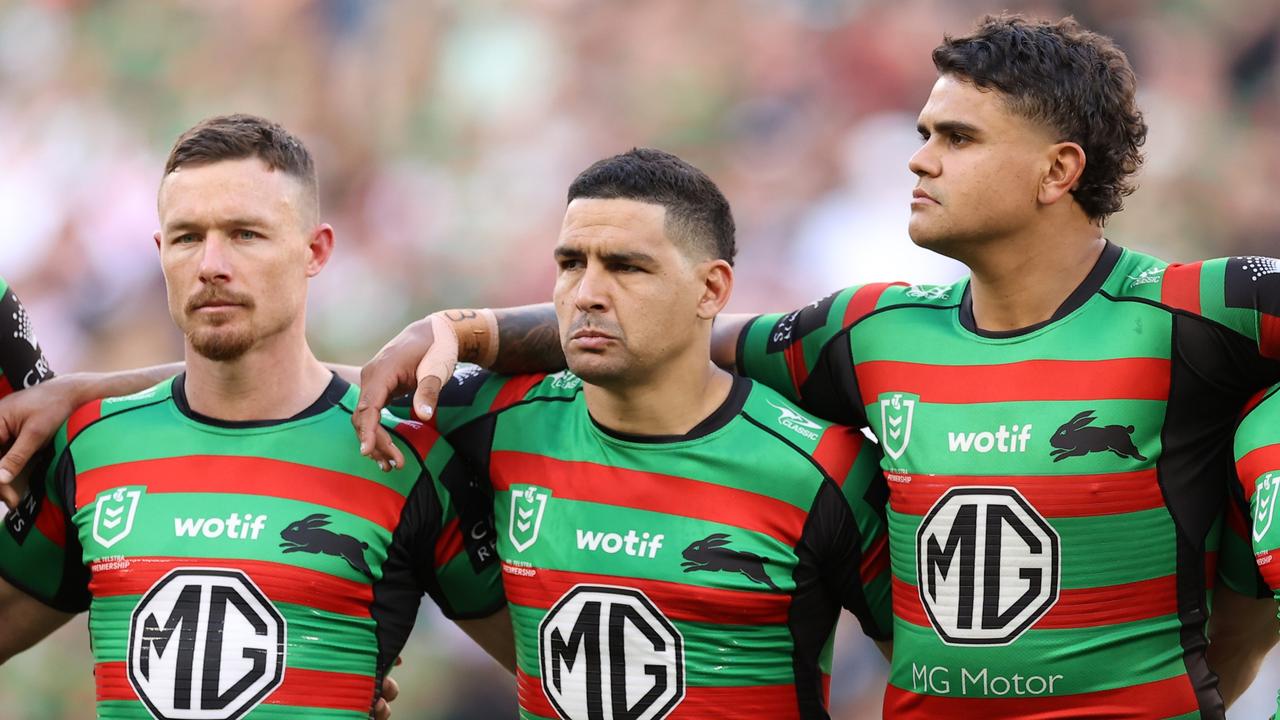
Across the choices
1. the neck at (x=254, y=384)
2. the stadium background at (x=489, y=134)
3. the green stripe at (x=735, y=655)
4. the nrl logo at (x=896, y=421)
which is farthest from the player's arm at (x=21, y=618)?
the stadium background at (x=489, y=134)

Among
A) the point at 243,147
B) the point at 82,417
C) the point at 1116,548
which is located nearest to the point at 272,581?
the point at 82,417

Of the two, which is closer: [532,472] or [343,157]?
[532,472]

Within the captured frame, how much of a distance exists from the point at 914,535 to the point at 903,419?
0.29 meters

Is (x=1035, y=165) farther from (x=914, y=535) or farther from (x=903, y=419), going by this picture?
(x=914, y=535)

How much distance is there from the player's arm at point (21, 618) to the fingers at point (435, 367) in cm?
126

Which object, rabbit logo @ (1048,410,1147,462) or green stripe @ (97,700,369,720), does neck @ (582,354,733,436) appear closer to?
rabbit logo @ (1048,410,1147,462)

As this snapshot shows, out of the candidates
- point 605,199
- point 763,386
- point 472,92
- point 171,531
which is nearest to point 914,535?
point 763,386

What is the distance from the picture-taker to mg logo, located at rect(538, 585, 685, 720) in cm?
368

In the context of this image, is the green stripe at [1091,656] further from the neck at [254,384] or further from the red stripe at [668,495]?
the neck at [254,384]

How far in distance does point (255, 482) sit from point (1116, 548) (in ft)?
6.90

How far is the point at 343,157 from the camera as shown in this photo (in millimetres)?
9125

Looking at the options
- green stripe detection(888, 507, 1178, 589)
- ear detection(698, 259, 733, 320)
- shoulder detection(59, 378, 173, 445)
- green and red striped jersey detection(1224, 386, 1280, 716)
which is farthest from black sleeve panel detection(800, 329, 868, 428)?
shoulder detection(59, 378, 173, 445)

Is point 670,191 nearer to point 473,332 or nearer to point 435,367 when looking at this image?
point 473,332

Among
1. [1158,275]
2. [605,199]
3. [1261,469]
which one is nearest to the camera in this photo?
[1261,469]
